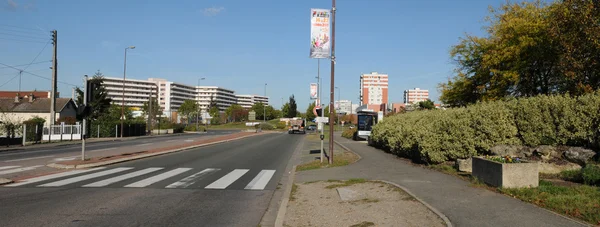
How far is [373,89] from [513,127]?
110 metres

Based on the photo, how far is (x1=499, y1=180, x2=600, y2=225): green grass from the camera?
21.5ft

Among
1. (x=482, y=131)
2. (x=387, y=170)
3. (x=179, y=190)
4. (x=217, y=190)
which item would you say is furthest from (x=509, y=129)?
(x=179, y=190)

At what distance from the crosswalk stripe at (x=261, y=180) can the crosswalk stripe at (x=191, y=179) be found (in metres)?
1.62

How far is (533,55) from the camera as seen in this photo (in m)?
23.1

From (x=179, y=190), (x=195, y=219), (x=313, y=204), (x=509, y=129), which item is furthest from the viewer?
(x=509, y=129)

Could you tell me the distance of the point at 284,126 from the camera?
3957 inches

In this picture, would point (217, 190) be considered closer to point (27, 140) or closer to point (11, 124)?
point (11, 124)

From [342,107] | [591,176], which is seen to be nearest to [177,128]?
[342,107]

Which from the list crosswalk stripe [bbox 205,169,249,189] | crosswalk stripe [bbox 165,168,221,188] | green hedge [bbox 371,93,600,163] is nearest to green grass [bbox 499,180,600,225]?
green hedge [bbox 371,93,600,163]

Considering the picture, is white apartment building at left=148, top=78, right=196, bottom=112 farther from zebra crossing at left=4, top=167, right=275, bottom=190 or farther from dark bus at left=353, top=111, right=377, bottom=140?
zebra crossing at left=4, top=167, right=275, bottom=190

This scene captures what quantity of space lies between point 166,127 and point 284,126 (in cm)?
3404

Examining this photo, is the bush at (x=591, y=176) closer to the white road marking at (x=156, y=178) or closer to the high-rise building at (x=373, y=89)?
the white road marking at (x=156, y=178)

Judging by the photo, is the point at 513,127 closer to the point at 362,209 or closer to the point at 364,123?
the point at 362,209

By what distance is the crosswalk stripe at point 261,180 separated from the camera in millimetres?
11422
